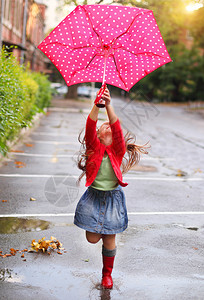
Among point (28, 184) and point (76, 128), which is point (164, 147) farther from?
point (28, 184)

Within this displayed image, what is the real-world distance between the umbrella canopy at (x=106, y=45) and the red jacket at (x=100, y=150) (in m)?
0.53

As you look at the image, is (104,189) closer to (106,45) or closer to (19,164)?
(106,45)

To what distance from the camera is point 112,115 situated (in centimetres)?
349

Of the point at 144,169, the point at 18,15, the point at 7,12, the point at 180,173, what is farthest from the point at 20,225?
the point at 18,15

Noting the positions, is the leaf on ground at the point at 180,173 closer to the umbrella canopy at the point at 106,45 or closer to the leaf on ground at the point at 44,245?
the leaf on ground at the point at 44,245

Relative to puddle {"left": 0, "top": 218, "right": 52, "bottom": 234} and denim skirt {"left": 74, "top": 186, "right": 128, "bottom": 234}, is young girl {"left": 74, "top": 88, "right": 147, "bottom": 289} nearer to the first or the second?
denim skirt {"left": 74, "top": 186, "right": 128, "bottom": 234}

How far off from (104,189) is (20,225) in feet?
6.83

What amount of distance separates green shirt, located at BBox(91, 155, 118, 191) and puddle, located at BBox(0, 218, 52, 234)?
1.86 meters

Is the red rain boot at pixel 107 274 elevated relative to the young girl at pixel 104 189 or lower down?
lower down

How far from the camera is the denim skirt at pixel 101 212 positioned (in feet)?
11.8

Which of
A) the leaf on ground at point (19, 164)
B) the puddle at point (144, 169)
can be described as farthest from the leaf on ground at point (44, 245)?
the puddle at point (144, 169)

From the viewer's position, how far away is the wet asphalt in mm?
3724

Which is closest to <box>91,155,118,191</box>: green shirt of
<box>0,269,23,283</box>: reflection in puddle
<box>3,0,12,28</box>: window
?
<box>0,269,23,283</box>: reflection in puddle

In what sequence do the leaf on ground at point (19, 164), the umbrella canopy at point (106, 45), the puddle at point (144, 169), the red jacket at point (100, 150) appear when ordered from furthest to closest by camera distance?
the puddle at point (144, 169) → the leaf on ground at point (19, 164) → the umbrella canopy at point (106, 45) → the red jacket at point (100, 150)
